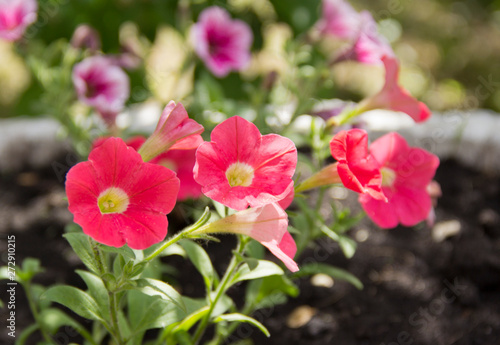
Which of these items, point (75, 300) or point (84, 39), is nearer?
point (75, 300)

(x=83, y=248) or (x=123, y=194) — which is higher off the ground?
(x=123, y=194)

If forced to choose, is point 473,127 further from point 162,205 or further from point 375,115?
point 162,205

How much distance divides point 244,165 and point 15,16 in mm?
1061

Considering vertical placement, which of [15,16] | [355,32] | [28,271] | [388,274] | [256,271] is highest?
[15,16]

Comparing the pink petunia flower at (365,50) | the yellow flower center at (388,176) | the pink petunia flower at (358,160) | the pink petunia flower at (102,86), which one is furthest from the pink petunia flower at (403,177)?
the pink petunia flower at (102,86)

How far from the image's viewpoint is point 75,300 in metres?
1.01

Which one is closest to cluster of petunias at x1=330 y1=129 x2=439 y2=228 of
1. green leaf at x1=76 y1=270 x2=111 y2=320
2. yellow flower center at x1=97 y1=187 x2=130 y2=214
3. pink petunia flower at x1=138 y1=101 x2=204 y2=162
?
pink petunia flower at x1=138 y1=101 x2=204 y2=162

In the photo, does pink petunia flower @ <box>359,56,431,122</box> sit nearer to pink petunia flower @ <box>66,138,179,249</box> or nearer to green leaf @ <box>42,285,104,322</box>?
pink petunia flower @ <box>66,138,179,249</box>

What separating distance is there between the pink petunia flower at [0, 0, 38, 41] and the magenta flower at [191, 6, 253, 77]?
0.48m

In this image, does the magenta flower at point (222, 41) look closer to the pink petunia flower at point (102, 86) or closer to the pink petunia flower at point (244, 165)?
the pink petunia flower at point (102, 86)

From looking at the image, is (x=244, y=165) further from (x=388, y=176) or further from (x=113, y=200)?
(x=388, y=176)

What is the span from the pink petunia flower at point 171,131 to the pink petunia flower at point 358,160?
23 cm

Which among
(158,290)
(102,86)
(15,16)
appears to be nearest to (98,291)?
(158,290)

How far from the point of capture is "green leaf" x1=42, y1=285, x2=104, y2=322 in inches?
38.8
